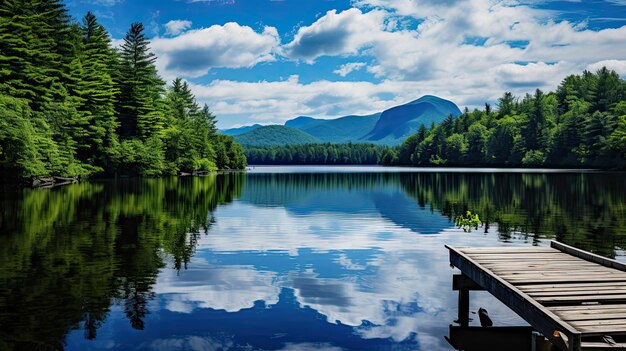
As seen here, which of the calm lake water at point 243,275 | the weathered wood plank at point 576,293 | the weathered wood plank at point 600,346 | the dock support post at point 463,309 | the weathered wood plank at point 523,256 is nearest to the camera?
the weathered wood plank at point 600,346

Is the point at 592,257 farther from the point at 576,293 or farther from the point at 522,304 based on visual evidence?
the point at 522,304

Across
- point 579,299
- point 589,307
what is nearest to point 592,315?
point 589,307

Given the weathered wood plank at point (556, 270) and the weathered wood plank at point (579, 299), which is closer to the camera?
the weathered wood plank at point (579, 299)

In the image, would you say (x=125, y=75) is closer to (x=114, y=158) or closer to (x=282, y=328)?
(x=114, y=158)

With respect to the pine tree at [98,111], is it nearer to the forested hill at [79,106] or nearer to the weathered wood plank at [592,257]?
the forested hill at [79,106]

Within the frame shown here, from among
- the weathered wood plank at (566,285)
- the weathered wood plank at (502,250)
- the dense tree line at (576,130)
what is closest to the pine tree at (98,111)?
the weathered wood plank at (502,250)

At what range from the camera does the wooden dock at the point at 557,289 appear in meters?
8.80

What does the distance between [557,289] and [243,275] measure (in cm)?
941

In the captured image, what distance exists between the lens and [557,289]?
37.1 ft

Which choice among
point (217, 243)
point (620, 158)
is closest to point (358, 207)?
point (217, 243)

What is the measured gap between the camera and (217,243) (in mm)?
24141

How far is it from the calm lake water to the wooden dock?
1.04 m

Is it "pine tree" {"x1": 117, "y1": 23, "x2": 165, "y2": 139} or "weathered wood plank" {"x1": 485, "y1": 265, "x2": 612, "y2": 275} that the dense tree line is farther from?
"weathered wood plank" {"x1": 485, "y1": 265, "x2": 612, "y2": 275}

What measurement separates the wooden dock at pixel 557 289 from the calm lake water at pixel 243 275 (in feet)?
3.42
